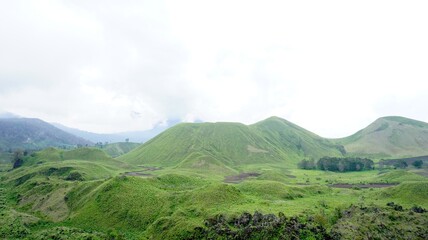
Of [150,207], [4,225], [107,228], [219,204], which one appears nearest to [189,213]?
[219,204]

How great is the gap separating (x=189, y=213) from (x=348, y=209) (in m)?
36.1

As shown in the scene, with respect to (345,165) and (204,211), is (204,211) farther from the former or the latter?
(345,165)

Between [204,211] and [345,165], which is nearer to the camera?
[204,211]

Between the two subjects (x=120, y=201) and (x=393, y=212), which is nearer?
(x=393, y=212)

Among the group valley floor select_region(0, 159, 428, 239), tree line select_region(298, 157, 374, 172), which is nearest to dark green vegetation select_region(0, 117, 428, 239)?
valley floor select_region(0, 159, 428, 239)

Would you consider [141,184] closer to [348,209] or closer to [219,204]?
[219,204]

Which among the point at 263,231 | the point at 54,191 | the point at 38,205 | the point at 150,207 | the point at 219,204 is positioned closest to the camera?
the point at 263,231

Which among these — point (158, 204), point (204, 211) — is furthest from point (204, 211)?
point (158, 204)

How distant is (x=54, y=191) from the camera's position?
9550 cm

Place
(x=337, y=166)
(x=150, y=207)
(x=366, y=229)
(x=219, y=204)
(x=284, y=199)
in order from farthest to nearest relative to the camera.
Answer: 1. (x=337, y=166)
2. (x=284, y=199)
3. (x=150, y=207)
4. (x=219, y=204)
5. (x=366, y=229)

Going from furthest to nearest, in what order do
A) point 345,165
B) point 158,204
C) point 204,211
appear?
point 345,165, point 158,204, point 204,211

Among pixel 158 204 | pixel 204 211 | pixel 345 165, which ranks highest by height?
pixel 345 165

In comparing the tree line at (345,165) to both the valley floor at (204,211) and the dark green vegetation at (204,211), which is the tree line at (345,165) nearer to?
the valley floor at (204,211)

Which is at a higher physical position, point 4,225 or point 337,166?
point 337,166
